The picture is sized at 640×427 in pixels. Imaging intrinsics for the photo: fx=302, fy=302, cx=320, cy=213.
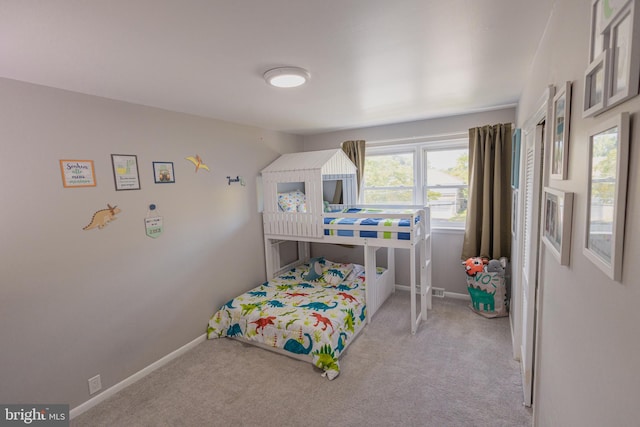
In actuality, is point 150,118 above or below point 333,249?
above

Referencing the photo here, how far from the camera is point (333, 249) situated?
4.66 metres

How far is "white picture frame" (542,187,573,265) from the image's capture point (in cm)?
102

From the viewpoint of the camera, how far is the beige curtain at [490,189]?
3389 millimetres

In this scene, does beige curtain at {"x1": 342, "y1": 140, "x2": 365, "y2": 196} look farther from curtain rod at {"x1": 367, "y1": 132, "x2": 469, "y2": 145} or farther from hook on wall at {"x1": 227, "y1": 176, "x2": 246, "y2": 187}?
hook on wall at {"x1": 227, "y1": 176, "x2": 246, "y2": 187}

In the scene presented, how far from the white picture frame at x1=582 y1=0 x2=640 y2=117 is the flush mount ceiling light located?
56.4 inches

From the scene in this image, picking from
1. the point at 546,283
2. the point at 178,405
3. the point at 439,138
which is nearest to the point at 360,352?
the point at 178,405

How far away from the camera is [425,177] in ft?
13.2

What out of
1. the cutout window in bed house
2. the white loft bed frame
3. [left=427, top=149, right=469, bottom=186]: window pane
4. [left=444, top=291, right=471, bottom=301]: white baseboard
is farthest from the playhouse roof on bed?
[left=444, top=291, right=471, bottom=301]: white baseboard

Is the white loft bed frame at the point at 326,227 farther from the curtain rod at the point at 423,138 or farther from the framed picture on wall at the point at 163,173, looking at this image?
the framed picture on wall at the point at 163,173

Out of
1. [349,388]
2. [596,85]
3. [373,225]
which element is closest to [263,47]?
[596,85]

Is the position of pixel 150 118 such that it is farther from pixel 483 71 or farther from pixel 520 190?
pixel 520 190

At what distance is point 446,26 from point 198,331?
3278 millimetres

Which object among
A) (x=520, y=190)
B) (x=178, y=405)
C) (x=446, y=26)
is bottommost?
(x=178, y=405)

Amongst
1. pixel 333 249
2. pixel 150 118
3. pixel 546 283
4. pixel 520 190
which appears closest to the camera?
pixel 546 283
